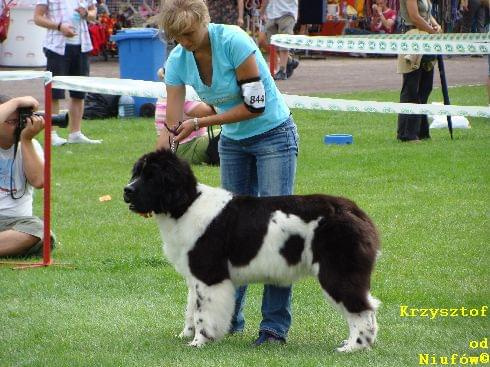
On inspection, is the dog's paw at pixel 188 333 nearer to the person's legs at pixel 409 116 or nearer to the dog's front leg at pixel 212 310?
the dog's front leg at pixel 212 310

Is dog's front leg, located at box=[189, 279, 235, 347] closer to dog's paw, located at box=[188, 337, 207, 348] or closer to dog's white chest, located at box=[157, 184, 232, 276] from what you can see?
dog's paw, located at box=[188, 337, 207, 348]

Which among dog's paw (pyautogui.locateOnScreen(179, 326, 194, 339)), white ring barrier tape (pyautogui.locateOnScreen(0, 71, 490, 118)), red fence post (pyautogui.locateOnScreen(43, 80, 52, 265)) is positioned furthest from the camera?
white ring barrier tape (pyautogui.locateOnScreen(0, 71, 490, 118))

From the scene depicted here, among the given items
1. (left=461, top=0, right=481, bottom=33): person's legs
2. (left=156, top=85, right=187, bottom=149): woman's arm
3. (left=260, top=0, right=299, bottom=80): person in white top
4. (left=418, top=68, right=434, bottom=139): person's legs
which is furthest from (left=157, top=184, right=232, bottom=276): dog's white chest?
(left=461, top=0, right=481, bottom=33): person's legs

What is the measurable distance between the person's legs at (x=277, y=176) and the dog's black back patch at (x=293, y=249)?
1.17 ft

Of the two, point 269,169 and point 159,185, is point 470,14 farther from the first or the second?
point 159,185

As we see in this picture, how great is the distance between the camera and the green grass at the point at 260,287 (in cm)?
534

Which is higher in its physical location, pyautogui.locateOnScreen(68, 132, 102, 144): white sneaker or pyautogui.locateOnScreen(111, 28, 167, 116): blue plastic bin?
pyautogui.locateOnScreen(111, 28, 167, 116): blue plastic bin

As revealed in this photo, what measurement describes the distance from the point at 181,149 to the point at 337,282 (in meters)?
6.28

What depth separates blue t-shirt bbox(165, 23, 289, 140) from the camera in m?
5.25

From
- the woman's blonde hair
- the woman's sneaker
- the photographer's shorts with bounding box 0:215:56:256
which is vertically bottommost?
the photographer's shorts with bounding box 0:215:56:256

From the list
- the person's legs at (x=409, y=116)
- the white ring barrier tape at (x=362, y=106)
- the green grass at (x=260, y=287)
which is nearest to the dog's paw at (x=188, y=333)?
the green grass at (x=260, y=287)

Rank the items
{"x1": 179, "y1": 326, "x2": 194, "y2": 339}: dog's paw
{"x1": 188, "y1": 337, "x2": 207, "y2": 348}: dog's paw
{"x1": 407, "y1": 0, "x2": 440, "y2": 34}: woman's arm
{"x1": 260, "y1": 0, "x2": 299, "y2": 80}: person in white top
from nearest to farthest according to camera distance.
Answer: {"x1": 188, "y1": 337, "x2": 207, "y2": 348}: dog's paw → {"x1": 179, "y1": 326, "x2": 194, "y2": 339}: dog's paw → {"x1": 407, "y1": 0, "x2": 440, "y2": 34}: woman's arm → {"x1": 260, "y1": 0, "x2": 299, "y2": 80}: person in white top

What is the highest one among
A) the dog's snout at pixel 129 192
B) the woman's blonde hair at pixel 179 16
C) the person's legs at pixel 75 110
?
the woman's blonde hair at pixel 179 16

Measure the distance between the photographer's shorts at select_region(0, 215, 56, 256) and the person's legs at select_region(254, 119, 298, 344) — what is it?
8.69 ft
